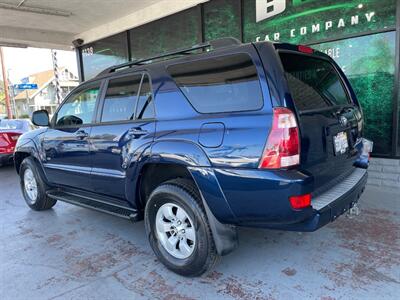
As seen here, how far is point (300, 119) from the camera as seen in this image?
2420 millimetres

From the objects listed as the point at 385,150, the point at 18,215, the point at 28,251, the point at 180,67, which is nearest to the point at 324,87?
the point at 180,67

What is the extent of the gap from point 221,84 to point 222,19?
17.3 ft

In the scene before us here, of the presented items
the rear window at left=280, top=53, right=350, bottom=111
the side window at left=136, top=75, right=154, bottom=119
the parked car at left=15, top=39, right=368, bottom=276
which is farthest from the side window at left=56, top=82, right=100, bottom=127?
the rear window at left=280, top=53, right=350, bottom=111

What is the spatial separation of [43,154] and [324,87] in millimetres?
3682

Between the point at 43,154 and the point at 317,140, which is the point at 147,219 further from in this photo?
the point at 43,154

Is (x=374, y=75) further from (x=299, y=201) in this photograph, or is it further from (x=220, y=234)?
(x=220, y=234)

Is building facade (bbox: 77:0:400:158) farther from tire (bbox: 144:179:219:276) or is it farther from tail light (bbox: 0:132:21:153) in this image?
tail light (bbox: 0:132:21:153)

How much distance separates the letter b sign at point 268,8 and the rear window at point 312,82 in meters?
3.52

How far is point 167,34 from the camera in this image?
866cm

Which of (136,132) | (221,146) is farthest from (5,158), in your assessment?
(221,146)

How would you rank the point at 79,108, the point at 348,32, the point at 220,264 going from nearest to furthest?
the point at 220,264
the point at 79,108
the point at 348,32

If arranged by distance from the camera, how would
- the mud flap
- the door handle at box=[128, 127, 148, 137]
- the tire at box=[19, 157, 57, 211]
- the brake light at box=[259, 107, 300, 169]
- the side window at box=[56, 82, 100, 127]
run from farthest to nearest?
the tire at box=[19, 157, 57, 211]
the side window at box=[56, 82, 100, 127]
the door handle at box=[128, 127, 148, 137]
the mud flap
the brake light at box=[259, 107, 300, 169]

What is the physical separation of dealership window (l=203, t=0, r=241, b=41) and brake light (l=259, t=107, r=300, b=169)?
17.4ft

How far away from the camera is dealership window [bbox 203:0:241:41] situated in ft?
23.5
